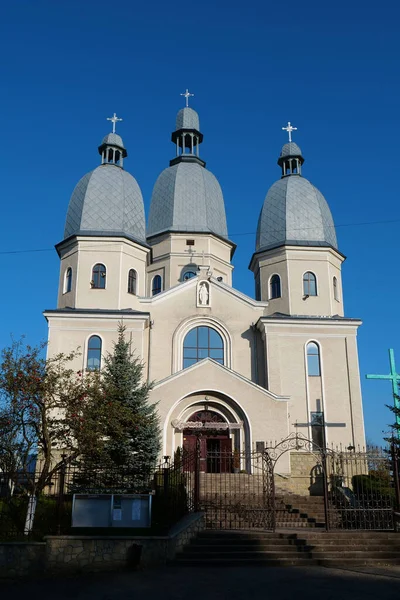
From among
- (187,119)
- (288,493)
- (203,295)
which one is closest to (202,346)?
(203,295)

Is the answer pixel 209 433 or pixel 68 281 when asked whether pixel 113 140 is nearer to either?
pixel 68 281

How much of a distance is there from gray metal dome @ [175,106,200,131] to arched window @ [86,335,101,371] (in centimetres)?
1714

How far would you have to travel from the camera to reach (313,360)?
27.5 metres

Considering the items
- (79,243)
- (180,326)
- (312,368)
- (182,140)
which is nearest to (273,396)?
(312,368)

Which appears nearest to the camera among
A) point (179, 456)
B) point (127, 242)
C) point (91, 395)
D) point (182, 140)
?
point (91, 395)

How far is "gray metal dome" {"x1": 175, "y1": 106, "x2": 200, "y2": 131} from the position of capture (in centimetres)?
3831

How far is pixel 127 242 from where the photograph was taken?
95.5ft

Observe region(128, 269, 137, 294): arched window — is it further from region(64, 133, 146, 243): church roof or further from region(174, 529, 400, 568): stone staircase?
region(174, 529, 400, 568): stone staircase

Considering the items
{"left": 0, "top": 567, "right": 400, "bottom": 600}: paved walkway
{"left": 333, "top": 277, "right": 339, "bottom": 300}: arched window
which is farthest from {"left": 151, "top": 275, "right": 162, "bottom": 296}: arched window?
{"left": 0, "top": 567, "right": 400, "bottom": 600}: paved walkway

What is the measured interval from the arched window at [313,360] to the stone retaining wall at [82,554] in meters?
15.3

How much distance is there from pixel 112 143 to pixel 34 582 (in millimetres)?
25444

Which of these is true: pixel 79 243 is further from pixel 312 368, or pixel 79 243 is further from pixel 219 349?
pixel 312 368

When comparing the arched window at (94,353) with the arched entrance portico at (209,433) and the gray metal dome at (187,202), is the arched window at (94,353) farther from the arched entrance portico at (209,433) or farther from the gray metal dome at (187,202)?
the gray metal dome at (187,202)

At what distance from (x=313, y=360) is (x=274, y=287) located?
15.1 feet
